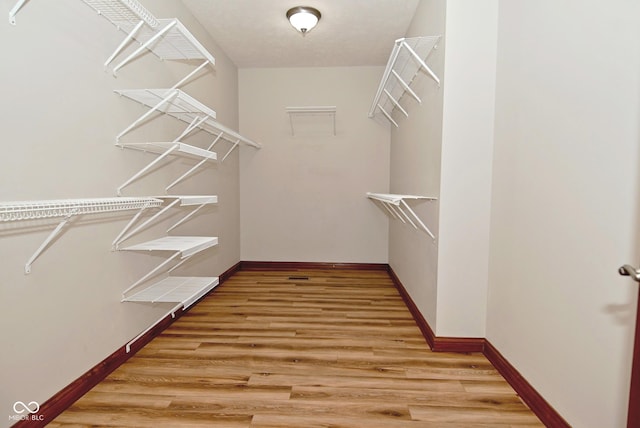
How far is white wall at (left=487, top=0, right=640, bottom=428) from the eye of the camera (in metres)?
1.05

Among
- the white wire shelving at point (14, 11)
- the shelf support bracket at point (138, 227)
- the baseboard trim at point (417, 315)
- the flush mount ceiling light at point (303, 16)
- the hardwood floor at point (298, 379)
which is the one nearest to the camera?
the white wire shelving at point (14, 11)

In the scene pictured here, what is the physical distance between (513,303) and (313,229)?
2.78 meters

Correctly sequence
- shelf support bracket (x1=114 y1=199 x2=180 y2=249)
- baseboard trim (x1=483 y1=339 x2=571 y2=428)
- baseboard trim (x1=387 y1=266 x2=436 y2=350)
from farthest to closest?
baseboard trim (x1=387 y1=266 x2=436 y2=350) → shelf support bracket (x1=114 y1=199 x2=180 y2=249) → baseboard trim (x1=483 y1=339 x2=571 y2=428)

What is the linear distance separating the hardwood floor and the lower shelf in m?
0.38

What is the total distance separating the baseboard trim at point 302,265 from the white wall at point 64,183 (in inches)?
80.6

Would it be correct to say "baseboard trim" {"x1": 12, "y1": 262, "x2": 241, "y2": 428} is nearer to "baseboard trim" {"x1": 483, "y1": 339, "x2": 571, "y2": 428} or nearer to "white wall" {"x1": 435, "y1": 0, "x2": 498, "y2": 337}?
"white wall" {"x1": 435, "y1": 0, "x2": 498, "y2": 337}

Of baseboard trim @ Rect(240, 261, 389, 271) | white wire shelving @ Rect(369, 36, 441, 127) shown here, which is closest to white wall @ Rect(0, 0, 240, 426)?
white wire shelving @ Rect(369, 36, 441, 127)

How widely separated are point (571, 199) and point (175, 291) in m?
2.21

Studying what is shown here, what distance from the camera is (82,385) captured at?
160 centimetres

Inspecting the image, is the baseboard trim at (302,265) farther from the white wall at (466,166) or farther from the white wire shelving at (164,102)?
the white wire shelving at (164,102)

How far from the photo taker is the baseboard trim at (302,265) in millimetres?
4203

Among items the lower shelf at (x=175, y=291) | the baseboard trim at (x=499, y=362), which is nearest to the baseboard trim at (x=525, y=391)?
the baseboard trim at (x=499, y=362)

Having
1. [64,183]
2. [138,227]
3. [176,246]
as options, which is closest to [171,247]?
[176,246]

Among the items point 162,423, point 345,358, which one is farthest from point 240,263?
point 162,423
